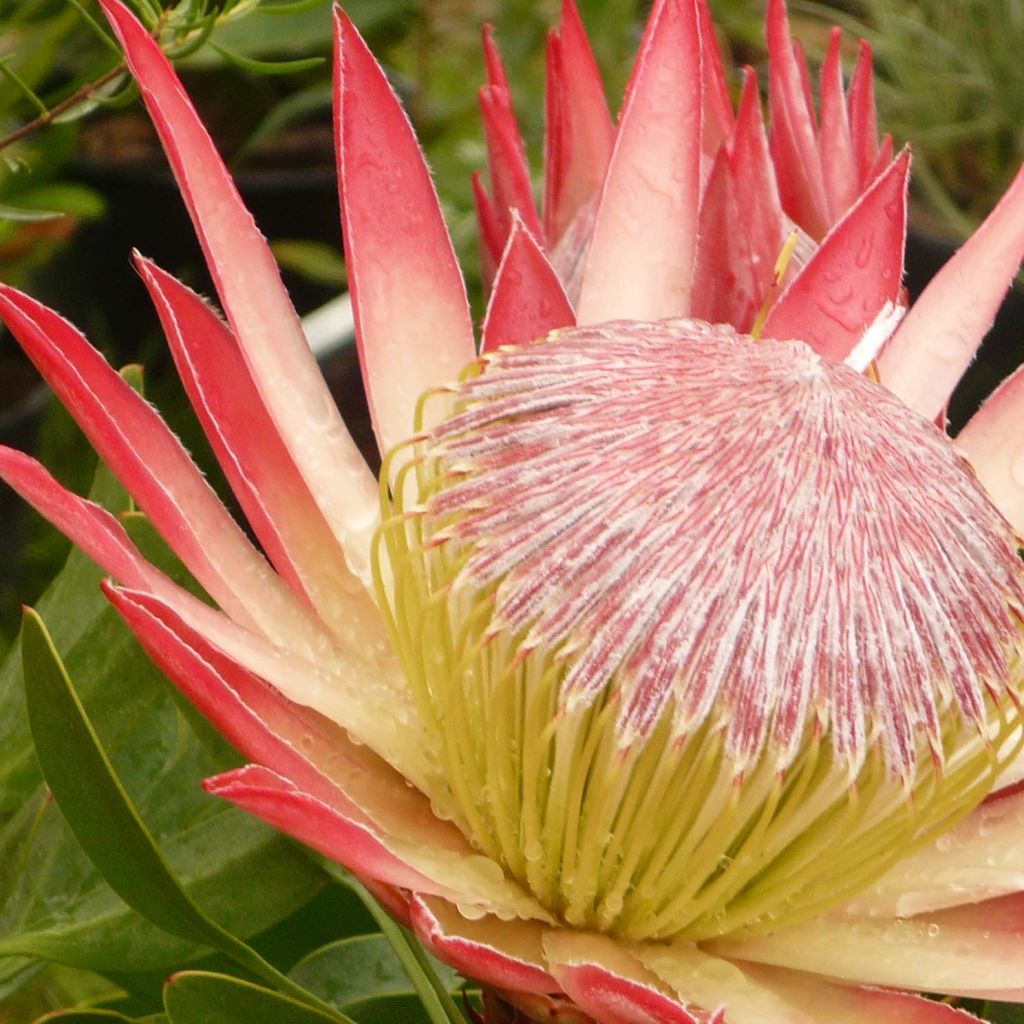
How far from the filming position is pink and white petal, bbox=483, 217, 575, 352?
84 cm

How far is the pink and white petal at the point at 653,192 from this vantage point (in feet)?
2.92

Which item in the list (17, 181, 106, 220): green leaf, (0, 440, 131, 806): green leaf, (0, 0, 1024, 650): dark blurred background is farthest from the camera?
(0, 0, 1024, 650): dark blurred background

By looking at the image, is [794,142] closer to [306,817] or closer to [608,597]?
[608,597]

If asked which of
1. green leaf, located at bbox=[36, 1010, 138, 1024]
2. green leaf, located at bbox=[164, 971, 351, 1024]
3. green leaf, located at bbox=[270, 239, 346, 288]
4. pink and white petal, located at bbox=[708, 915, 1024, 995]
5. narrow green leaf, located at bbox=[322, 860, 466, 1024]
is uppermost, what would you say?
green leaf, located at bbox=[270, 239, 346, 288]

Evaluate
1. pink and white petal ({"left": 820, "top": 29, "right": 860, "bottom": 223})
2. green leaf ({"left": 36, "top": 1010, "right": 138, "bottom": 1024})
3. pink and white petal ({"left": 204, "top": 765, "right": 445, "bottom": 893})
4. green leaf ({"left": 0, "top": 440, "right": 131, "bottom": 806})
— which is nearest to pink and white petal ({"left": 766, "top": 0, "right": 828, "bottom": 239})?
pink and white petal ({"left": 820, "top": 29, "right": 860, "bottom": 223})

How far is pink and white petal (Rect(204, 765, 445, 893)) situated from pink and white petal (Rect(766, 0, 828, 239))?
1.73 ft

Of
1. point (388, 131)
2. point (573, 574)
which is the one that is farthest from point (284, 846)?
point (388, 131)

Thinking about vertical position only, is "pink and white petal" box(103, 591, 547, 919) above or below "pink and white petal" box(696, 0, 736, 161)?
below

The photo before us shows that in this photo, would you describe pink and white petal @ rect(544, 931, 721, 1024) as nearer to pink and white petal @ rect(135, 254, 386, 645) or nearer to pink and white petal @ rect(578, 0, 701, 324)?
pink and white petal @ rect(135, 254, 386, 645)

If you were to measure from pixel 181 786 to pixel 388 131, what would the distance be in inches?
15.8

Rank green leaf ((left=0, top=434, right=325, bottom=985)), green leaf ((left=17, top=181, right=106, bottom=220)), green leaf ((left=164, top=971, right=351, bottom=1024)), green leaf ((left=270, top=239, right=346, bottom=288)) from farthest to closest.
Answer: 1. green leaf ((left=270, top=239, right=346, bottom=288))
2. green leaf ((left=17, top=181, right=106, bottom=220))
3. green leaf ((left=0, top=434, right=325, bottom=985))
4. green leaf ((left=164, top=971, right=351, bottom=1024))

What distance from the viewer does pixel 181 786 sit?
86 centimetres

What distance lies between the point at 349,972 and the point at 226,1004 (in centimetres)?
23

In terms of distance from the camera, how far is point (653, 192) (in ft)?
2.96
